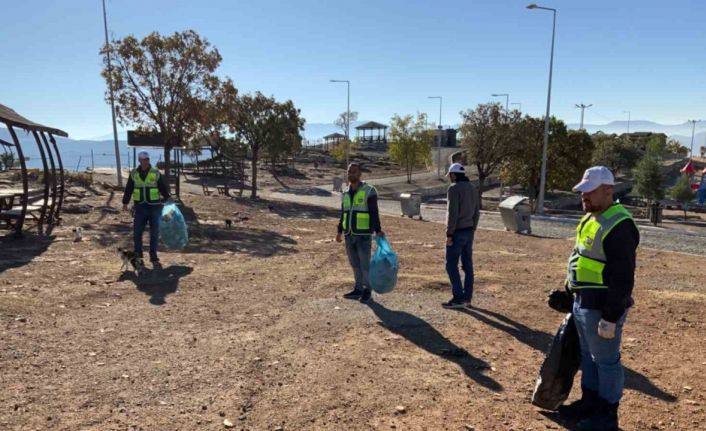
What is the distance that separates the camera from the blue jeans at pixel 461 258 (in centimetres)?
598

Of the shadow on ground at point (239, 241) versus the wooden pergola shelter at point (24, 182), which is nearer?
the wooden pergola shelter at point (24, 182)

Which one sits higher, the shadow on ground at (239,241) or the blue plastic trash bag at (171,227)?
the blue plastic trash bag at (171,227)

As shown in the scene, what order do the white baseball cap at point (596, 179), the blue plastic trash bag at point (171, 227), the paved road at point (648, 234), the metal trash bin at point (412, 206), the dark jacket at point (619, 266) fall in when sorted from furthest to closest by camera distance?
the metal trash bin at point (412, 206), the paved road at point (648, 234), the blue plastic trash bag at point (171, 227), the white baseball cap at point (596, 179), the dark jacket at point (619, 266)

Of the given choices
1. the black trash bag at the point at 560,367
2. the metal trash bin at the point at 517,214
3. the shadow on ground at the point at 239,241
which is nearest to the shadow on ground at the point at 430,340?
the black trash bag at the point at 560,367

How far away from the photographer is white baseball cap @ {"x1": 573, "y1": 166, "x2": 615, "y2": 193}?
319 cm

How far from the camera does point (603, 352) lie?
127 inches

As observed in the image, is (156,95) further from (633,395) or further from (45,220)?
(633,395)

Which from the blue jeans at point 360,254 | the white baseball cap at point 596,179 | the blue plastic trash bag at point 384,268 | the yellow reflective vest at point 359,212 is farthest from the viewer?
the blue jeans at point 360,254

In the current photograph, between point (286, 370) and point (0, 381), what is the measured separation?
2.21 metres

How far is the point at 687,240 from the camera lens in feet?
45.7

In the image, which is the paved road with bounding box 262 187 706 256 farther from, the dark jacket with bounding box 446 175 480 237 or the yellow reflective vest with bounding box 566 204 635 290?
the yellow reflective vest with bounding box 566 204 635 290

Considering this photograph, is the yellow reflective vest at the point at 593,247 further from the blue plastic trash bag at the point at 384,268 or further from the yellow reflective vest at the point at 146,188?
the yellow reflective vest at the point at 146,188

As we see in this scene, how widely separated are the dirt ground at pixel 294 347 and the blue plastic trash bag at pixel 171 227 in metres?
0.33

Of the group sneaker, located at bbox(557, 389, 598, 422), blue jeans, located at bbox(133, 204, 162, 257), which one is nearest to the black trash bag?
sneaker, located at bbox(557, 389, 598, 422)
